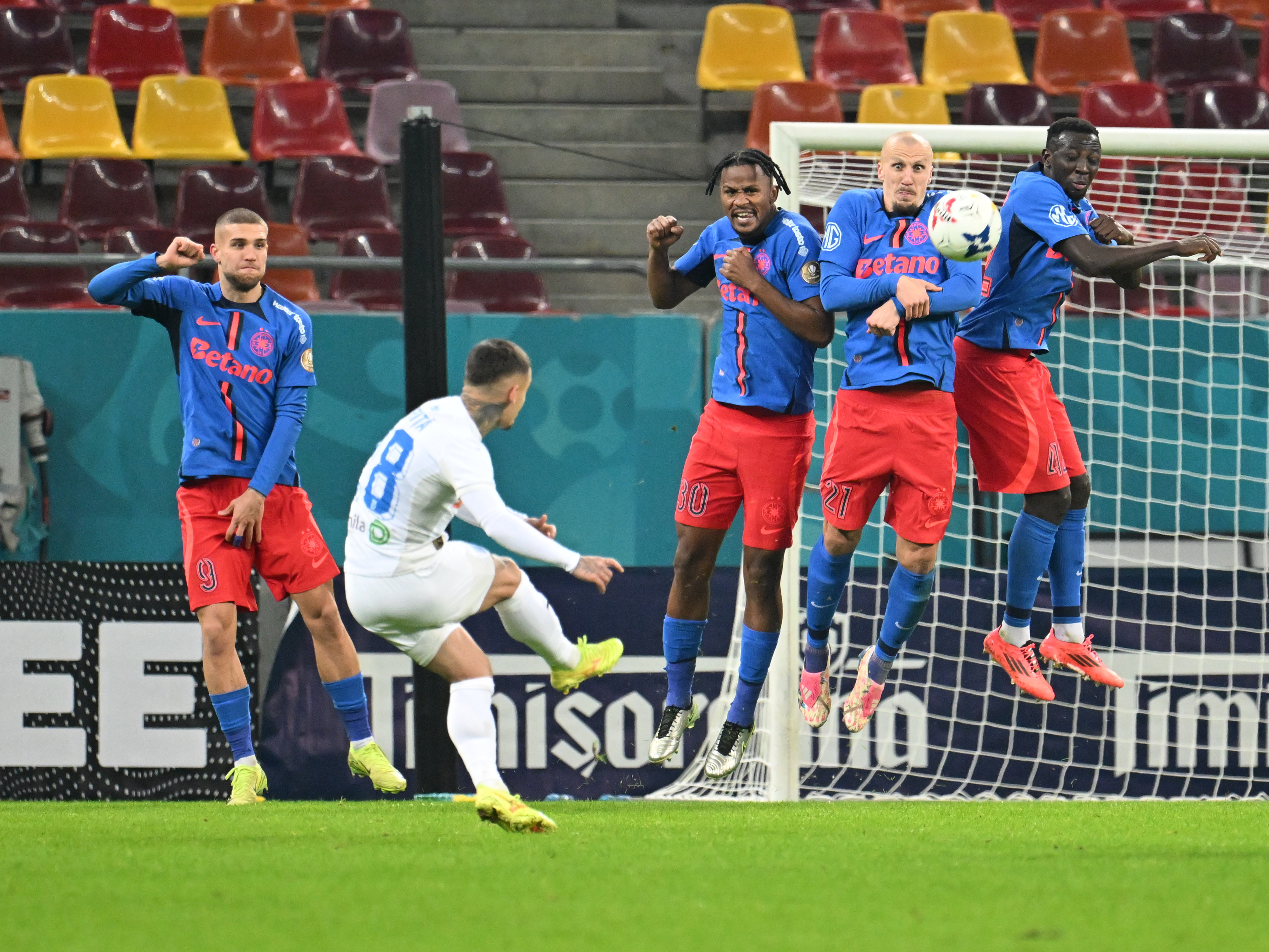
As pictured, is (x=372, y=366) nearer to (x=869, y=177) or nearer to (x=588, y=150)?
(x=869, y=177)

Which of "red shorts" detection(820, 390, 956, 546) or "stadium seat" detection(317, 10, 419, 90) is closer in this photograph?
"red shorts" detection(820, 390, 956, 546)

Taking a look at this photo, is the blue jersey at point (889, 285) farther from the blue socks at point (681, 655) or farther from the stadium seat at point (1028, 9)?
the stadium seat at point (1028, 9)

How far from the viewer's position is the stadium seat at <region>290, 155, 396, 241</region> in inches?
388

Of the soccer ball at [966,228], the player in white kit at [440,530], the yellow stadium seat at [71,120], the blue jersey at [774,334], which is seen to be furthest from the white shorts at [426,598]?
the yellow stadium seat at [71,120]

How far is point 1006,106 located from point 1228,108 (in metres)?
1.50

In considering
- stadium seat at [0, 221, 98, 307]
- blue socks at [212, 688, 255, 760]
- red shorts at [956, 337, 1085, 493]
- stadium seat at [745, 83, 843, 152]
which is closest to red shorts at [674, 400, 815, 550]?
red shorts at [956, 337, 1085, 493]

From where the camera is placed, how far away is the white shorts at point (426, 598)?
5230 mm

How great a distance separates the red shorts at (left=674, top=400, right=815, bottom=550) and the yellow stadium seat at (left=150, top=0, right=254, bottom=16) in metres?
6.59

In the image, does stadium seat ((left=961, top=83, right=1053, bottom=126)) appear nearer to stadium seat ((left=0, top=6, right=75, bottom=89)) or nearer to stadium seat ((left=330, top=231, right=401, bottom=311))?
stadium seat ((left=330, top=231, right=401, bottom=311))

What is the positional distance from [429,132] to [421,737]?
2.62 meters

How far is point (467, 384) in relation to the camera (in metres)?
5.26

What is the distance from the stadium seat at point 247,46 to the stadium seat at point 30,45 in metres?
0.93

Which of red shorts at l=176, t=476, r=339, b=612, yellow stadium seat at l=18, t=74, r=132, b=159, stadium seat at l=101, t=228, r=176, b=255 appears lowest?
red shorts at l=176, t=476, r=339, b=612

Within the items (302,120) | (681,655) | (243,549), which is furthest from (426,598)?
(302,120)
